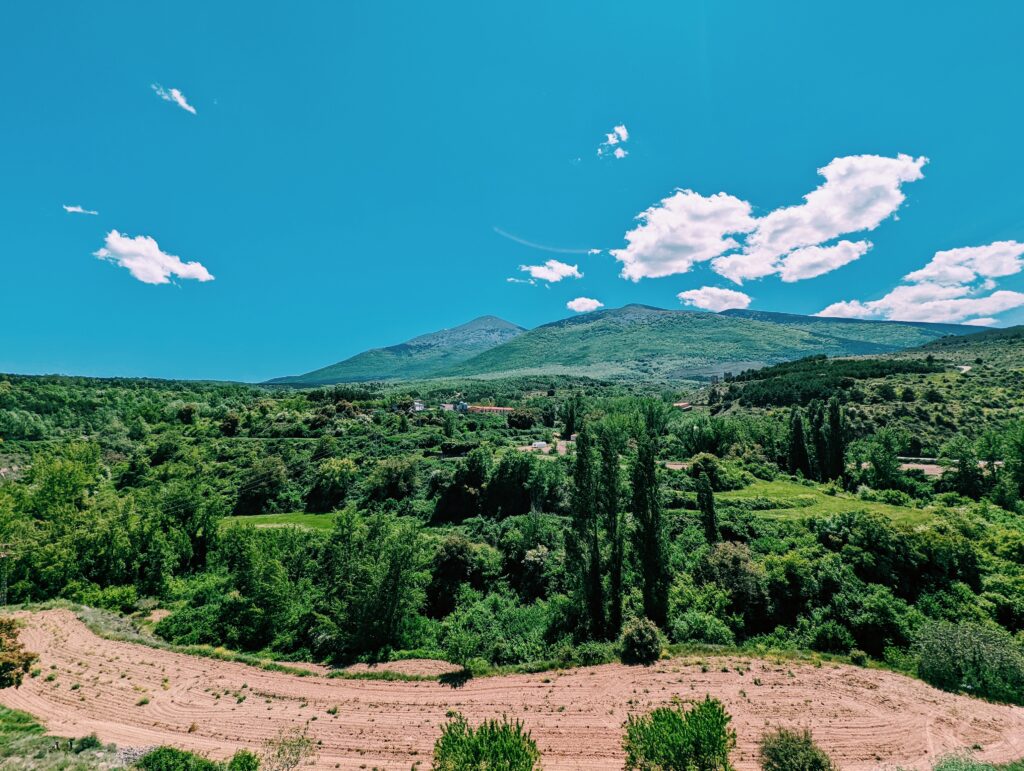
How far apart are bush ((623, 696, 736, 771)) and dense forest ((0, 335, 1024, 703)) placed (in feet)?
29.8

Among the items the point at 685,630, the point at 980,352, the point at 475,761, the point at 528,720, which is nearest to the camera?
the point at 475,761

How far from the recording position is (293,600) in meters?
32.9

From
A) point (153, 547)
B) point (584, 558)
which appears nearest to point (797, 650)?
point (584, 558)

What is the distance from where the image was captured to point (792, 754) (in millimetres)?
15594

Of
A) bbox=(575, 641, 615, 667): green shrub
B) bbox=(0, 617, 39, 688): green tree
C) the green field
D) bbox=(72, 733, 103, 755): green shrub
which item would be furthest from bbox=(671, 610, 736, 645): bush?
bbox=(0, 617, 39, 688): green tree

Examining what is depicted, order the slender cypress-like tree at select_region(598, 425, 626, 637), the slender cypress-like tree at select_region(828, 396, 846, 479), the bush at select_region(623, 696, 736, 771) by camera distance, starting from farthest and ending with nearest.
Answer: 1. the slender cypress-like tree at select_region(828, 396, 846, 479)
2. the slender cypress-like tree at select_region(598, 425, 626, 637)
3. the bush at select_region(623, 696, 736, 771)

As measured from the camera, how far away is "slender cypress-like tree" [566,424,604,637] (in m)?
29.2

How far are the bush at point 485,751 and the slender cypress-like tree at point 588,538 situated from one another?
44.2 feet

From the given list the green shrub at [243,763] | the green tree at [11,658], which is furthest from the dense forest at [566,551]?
the green shrub at [243,763]

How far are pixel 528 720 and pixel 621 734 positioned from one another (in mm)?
4557

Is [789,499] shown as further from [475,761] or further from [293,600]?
[293,600]

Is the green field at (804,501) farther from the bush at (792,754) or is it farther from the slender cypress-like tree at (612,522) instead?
the bush at (792,754)

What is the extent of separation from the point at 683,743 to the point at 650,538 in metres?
15.3

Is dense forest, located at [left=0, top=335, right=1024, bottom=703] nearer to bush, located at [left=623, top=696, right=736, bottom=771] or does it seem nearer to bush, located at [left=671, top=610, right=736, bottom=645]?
bush, located at [left=671, top=610, right=736, bottom=645]
